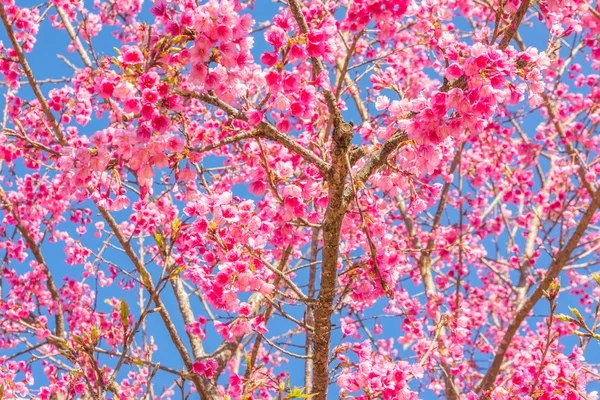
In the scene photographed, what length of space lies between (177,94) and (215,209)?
0.81 meters

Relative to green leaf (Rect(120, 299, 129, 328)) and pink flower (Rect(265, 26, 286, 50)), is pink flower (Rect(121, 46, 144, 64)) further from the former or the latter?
green leaf (Rect(120, 299, 129, 328))

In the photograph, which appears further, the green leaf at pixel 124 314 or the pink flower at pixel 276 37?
the pink flower at pixel 276 37

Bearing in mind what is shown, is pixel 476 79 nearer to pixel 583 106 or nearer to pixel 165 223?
pixel 165 223

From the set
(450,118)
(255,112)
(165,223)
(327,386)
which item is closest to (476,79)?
(450,118)

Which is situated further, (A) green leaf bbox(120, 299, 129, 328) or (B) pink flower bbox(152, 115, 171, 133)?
(B) pink flower bbox(152, 115, 171, 133)

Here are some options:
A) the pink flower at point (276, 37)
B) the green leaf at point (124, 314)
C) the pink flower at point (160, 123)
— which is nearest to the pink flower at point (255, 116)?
the pink flower at point (276, 37)

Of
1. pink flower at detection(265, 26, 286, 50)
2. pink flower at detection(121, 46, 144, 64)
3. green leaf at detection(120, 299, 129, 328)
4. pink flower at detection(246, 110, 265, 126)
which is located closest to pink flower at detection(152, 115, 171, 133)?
pink flower at detection(121, 46, 144, 64)

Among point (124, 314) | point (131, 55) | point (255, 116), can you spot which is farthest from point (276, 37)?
point (124, 314)

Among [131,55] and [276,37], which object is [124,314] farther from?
[276,37]

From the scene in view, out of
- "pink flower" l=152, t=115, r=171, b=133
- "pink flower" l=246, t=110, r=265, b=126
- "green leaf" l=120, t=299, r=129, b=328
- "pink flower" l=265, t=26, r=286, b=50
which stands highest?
"pink flower" l=265, t=26, r=286, b=50

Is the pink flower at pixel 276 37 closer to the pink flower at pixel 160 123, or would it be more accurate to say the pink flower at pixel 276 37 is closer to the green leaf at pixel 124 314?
the pink flower at pixel 160 123

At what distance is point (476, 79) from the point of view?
8.02 feet

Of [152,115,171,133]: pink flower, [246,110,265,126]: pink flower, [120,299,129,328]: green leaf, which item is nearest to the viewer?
[120,299,129,328]: green leaf

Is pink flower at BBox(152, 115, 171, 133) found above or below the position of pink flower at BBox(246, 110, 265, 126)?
below
